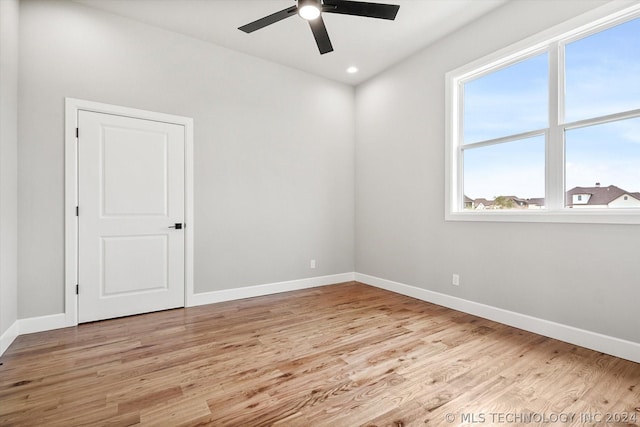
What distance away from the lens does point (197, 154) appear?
11.7 ft

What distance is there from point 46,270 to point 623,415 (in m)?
4.36

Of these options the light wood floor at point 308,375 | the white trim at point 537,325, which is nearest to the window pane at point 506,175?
the white trim at point 537,325

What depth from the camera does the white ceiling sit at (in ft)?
9.72

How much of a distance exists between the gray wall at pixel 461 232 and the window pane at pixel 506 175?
26 cm

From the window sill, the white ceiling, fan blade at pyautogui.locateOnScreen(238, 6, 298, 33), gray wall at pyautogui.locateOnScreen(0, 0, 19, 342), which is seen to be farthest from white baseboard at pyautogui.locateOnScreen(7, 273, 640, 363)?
the white ceiling

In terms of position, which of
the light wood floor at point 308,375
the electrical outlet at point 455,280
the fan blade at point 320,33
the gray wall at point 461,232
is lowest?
the light wood floor at point 308,375

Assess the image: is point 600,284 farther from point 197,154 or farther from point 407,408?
point 197,154

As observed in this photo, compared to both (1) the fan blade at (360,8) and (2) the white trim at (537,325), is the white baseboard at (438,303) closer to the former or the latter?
(2) the white trim at (537,325)

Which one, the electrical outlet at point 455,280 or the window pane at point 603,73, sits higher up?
the window pane at point 603,73

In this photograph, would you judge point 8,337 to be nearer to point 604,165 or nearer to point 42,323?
point 42,323

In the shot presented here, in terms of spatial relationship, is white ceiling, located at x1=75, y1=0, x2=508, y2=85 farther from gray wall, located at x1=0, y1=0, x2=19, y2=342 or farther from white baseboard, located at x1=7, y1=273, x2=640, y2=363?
white baseboard, located at x1=7, y1=273, x2=640, y2=363

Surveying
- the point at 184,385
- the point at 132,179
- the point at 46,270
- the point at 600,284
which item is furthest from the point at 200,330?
the point at 600,284

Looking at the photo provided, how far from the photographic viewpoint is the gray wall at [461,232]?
7.78ft

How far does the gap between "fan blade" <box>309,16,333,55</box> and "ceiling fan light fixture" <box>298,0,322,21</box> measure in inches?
2.2
